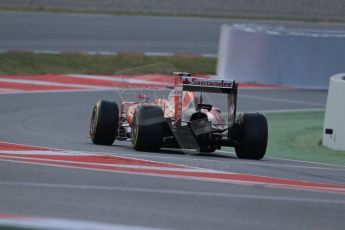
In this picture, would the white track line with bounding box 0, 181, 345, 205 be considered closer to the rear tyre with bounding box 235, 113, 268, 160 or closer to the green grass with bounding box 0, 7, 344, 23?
the rear tyre with bounding box 235, 113, 268, 160

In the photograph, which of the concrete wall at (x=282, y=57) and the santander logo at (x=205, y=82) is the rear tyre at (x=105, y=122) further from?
the concrete wall at (x=282, y=57)

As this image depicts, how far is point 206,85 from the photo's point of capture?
13.9m

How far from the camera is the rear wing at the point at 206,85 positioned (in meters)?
13.9

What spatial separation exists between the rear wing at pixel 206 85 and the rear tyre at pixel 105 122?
109 centimetres

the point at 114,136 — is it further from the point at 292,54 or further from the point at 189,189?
the point at 292,54

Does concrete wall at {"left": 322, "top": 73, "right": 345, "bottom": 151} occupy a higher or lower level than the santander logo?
lower

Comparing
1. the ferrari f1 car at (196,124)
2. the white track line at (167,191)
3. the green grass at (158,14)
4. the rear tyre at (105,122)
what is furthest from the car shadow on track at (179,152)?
the green grass at (158,14)

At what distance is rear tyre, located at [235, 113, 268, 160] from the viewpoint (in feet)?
45.3

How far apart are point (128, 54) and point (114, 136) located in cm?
1466

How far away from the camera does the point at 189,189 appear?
9.89 m

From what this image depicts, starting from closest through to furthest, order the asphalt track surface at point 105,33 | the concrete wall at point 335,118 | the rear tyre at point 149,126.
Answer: the rear tyre at point 149,126, the concrete wall at point 335,118, the asphalt track surface at point 105,33

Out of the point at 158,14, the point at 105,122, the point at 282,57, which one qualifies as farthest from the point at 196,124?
the point at 158,14

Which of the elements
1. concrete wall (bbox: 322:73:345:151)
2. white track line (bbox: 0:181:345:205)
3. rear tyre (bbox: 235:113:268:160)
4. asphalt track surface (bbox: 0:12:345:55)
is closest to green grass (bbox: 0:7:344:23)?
asphalt track surface (bbox: 0:12:345:55)

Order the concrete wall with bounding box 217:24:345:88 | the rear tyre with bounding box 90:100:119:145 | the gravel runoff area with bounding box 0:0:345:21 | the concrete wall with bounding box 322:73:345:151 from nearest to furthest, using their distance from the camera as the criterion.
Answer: the rear tyre with bounding box 90:100:119:145 → the concrete wall with bounding box 322:73:345:151 → the concrete wall with bounding box 217:24:345:88 → the gravel runoff area with bounding box 0:0:345:21
